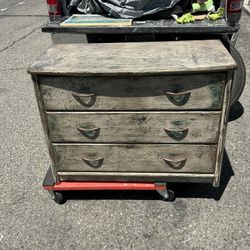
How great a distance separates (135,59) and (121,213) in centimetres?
112

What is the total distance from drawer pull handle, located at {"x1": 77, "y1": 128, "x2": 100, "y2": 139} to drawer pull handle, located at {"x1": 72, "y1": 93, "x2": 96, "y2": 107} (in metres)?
0.18

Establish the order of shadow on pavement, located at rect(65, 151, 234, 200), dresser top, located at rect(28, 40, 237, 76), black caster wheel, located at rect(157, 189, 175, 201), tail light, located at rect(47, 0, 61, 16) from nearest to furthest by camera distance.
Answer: dresser top, located at rect(28, 40, 237, 76)
black caster wheel, located at rect(157, 189, 175, 201)
shadow on pavement, located at rect(65, 151, 234, 200)
tail light, located at rect(47, 0, 61, 16)

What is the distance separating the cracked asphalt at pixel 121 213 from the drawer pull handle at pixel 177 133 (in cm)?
58

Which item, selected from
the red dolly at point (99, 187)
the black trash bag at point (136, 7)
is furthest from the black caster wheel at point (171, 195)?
the black trash bag at point (136, 7)

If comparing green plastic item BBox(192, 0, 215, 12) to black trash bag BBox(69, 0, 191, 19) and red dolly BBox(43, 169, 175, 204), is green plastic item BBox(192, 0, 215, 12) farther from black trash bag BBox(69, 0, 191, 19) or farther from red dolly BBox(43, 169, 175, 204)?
red dolly BBox(43, 169, 175, 204)

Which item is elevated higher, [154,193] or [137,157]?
[137,157]

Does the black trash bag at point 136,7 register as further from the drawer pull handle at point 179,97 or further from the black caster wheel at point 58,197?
the black caster wheel at point 58,197

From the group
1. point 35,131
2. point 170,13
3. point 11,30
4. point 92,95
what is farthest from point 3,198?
point 11,30

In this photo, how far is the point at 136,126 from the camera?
214cm

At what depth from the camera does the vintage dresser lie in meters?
1.95

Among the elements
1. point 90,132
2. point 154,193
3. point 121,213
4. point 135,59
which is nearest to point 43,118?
point 90,132

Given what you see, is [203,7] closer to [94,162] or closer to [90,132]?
[90,132]

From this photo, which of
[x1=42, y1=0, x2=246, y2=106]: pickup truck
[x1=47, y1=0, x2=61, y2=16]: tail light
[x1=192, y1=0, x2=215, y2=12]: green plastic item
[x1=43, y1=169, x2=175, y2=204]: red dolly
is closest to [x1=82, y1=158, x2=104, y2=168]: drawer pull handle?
[x1=43, y1=169, x2=175, y2=204]: red dolly

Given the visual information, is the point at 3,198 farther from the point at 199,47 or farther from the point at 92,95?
the point at 199,47
